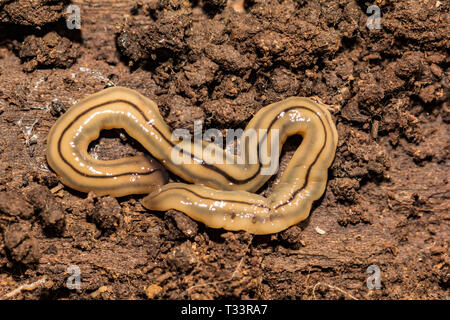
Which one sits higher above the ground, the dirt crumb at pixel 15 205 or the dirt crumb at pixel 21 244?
the dirt crumb at pixel 15 205

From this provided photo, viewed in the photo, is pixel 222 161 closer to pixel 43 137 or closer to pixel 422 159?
pixel 43 137

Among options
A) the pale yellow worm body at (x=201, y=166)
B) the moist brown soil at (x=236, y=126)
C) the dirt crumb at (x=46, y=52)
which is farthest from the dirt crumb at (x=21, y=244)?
the dirt crumb at (x=46, y=52)

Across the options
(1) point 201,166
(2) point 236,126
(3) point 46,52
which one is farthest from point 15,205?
(2) point 236,126

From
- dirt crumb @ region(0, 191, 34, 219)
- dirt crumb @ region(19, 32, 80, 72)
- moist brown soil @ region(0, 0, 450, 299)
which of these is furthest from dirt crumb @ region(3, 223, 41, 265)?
dirt crumb @ region(19, 32, 80, 72)

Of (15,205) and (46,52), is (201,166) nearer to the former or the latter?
(15,205)

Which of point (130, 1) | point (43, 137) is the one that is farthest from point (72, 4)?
point (43, 137)

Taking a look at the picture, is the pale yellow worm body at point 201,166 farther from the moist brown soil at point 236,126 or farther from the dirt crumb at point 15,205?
the dirt crumb at point 15,205
